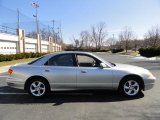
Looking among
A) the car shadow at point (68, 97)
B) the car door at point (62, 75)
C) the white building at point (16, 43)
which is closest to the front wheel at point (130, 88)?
the car shadow at point (68, 97)

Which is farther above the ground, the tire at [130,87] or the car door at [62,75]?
the car door at [62,75]

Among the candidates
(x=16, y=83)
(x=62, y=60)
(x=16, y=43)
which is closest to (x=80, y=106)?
(x=62, y=60)

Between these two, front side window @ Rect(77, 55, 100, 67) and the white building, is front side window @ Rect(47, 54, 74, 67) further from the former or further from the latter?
the white building

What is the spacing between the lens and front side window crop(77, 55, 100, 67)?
8.82 m

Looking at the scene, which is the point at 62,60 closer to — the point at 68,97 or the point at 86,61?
the point at 86,61

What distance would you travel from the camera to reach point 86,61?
8.99 m

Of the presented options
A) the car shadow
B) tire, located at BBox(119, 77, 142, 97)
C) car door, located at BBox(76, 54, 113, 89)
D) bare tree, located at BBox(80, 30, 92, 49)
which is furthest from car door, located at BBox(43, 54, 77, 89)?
bare tree, located at BBox(80, 30, 92, 49)

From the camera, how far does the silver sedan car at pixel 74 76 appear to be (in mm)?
8602

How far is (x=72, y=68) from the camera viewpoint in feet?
28.4

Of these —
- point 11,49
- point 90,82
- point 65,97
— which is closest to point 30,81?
point 65,97

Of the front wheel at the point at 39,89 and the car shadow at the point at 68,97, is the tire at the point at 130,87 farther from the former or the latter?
the front wheel at the point at 39,89

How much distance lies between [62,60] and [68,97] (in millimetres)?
1217

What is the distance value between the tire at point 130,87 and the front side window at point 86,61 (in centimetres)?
105

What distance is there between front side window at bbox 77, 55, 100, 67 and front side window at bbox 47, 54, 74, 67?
10.7 inches
